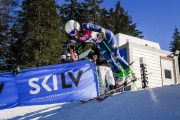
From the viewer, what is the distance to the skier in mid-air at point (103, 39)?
8344mm

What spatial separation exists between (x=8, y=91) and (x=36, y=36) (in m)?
20.5

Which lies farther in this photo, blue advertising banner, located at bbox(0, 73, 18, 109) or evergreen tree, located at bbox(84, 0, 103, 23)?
evergreen tree, located at bbox(84, 0, 103, 23)

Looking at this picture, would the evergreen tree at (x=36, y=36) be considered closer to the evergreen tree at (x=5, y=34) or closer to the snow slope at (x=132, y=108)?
the evergreen tree at (x=5, y=34)

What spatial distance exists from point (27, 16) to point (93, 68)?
2206 cm

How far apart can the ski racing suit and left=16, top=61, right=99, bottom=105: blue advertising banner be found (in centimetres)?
116

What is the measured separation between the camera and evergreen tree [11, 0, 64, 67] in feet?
93.5

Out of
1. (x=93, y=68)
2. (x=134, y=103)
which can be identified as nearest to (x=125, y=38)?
(x=93, y=68)

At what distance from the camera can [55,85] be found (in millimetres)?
9211

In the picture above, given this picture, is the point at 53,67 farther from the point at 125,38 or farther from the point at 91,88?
the point at 125,38

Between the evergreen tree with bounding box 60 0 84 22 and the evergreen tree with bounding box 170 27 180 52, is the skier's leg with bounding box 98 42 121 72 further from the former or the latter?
the evergreen tree with bounding box 170 27 180 52

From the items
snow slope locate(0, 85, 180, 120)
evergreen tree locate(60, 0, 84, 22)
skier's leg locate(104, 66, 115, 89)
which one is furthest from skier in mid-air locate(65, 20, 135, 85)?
evergreen tree locate(60, 0, 84, 22)

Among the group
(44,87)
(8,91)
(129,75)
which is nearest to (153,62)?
(129,75)

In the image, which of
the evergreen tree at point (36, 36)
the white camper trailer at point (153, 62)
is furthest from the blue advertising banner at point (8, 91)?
the evergreen tree at point (36, 36)

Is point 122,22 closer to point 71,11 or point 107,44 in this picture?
point 71,11
